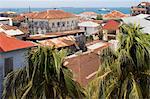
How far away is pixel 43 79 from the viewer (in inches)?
387

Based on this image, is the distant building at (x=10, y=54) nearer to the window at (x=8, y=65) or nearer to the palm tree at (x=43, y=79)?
the window at (x=8, y=65)

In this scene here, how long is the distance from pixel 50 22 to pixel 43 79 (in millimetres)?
65163

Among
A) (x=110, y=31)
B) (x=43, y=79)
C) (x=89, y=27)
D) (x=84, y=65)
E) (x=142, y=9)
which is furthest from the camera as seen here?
(x=142, y=9)

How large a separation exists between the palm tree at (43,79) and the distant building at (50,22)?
209 ft

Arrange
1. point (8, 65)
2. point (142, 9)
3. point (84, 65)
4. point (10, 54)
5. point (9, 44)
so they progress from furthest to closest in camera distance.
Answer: point (142, 9), point (84, 65), point (9, 44), point (10, 54), point (8, 65)

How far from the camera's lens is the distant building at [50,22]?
2940 inches

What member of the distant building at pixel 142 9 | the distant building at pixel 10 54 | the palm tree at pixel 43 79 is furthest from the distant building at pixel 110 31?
the palm tree at pixel 43 79

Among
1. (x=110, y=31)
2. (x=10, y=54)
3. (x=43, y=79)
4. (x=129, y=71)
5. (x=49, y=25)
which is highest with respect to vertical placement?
(x=129, y=71)

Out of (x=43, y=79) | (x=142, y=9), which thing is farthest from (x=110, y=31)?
(x=43, y=79)

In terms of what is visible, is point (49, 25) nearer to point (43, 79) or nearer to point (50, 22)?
point (50, 22)

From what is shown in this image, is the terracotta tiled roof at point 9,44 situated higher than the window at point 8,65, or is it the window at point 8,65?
the terracotta tiled roof at point 9,44

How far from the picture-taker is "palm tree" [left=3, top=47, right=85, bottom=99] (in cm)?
974

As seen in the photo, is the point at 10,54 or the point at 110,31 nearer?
the point at 10,54

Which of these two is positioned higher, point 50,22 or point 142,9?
point 142,9
